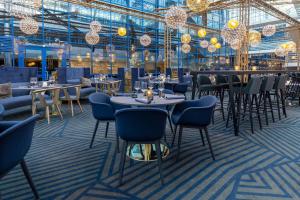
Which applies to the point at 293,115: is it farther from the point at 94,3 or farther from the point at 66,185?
the point at 94,3

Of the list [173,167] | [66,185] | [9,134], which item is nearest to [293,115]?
[173,167]

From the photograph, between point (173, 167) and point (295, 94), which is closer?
point (173, 167)

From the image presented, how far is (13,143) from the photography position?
1750mm

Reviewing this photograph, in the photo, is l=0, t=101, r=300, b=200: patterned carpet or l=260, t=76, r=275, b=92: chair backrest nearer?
l=0, t=101, r=300, b=200: patterned carpet

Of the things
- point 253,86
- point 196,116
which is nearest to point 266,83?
point 253,86

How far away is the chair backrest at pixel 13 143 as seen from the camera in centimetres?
165

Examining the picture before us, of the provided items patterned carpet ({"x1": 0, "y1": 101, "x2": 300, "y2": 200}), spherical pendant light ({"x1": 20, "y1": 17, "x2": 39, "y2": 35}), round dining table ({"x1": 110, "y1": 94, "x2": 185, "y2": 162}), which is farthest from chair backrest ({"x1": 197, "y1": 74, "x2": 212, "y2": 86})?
spherical pendant light ({"x1": 20, "y1": 17, "x2": 39, "y2": 35})

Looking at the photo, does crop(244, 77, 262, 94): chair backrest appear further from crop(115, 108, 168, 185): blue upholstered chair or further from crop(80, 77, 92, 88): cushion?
crop(80, 77, 92, 88): cushion

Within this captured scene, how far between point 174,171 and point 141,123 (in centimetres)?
82

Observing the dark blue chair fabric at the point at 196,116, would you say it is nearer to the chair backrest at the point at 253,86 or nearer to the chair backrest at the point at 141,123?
the chair backrest at the point at 141,123

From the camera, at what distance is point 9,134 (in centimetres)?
166

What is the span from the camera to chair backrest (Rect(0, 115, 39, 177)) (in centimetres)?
165

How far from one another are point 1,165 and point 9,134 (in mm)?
223

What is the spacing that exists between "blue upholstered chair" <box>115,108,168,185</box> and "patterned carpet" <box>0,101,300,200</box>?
49 cm
